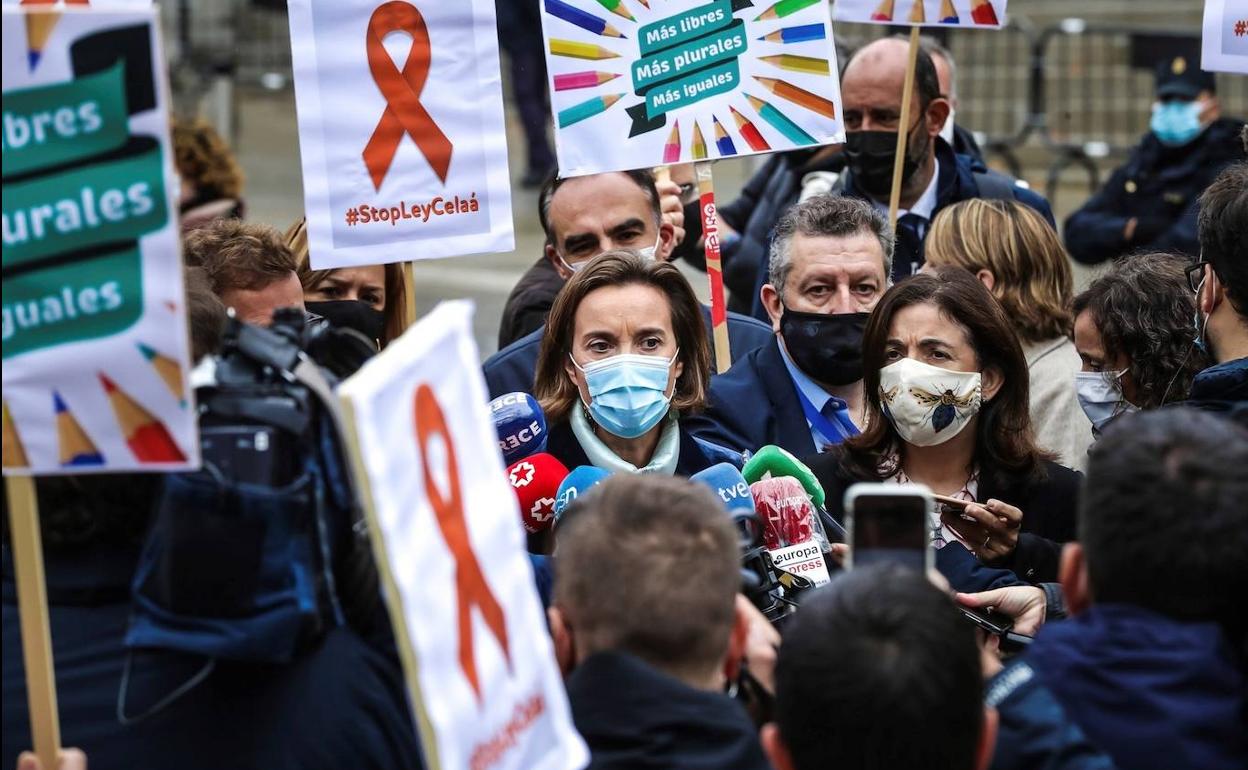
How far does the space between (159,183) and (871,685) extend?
1.27 metres

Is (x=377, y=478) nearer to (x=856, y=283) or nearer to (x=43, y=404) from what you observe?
(x=43, y=404)

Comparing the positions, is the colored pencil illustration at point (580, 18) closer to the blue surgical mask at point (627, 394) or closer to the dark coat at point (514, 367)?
the dark coat at point (514, 367)

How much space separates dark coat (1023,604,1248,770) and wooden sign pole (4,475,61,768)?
58.0 inches

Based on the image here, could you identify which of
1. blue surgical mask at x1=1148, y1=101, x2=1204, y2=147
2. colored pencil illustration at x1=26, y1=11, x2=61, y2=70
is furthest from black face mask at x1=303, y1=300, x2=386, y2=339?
blue surgical mask at x1=1148, y1=101, x2=1204, y2=147

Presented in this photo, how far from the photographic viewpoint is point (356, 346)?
2945 millimetres

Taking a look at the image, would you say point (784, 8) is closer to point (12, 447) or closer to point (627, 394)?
point (627, 394)

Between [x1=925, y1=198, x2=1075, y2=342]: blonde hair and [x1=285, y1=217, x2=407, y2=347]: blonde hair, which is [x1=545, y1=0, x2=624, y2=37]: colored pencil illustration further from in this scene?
[x1=925, y1=198, x2=1075, y2=342]: blonde hair

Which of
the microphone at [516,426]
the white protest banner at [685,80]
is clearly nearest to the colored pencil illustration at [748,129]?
the white protest banner at [685,80]

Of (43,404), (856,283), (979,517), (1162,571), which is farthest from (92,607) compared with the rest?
(856,283)

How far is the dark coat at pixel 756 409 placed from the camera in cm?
464

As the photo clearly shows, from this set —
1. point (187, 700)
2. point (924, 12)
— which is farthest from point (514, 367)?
point (187, 700)

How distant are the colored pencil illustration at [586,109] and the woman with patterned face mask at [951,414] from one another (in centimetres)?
119

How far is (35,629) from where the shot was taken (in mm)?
2660

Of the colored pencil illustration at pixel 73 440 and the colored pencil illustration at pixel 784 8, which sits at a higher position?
the colored pencil illustration at pixel 784 8
